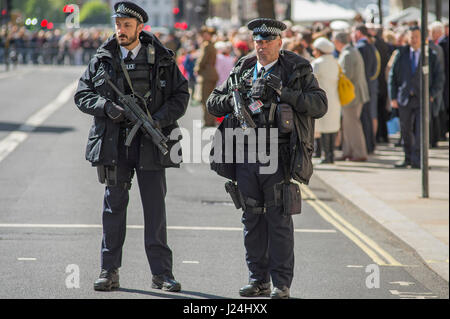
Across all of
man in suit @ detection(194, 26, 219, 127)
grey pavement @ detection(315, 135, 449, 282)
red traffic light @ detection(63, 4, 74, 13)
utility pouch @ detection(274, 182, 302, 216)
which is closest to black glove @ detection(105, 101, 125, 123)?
red traffic light @ detection(63, 4, 74, 13)

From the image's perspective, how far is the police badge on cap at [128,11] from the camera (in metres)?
6.81

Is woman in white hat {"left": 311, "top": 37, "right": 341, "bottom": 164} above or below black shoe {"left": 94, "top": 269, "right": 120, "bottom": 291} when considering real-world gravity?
above

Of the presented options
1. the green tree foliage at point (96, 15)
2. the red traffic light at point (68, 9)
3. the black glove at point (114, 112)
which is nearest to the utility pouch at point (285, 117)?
the black glove at point (114, 112)

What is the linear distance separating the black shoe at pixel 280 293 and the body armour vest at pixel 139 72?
153 cm

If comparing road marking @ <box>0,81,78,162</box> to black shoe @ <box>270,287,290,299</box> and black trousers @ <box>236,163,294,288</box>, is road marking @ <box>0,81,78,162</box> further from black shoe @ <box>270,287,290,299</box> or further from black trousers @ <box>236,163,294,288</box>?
black shoe @ <box>270,287,290,299</box>

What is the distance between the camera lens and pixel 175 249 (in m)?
10.1

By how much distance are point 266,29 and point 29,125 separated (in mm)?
16823

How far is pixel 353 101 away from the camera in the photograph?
52.0 feet

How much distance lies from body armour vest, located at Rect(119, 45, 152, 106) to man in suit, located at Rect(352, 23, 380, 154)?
33.4ft

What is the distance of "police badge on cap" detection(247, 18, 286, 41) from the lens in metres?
6.77
